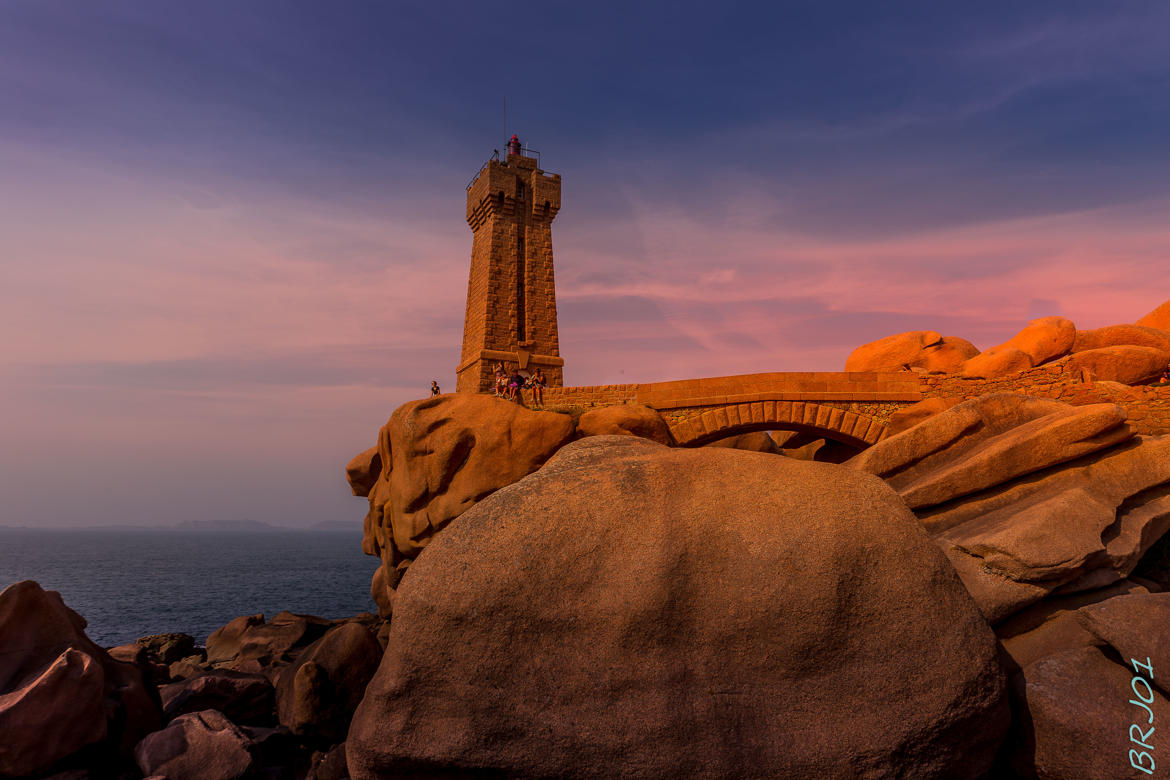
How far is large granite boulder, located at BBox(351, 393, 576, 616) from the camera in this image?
48.5 ft

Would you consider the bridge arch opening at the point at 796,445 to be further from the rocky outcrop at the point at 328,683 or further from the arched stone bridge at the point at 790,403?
the rocky outcrop at the point at 328,683

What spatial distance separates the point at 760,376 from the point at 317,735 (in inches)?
504

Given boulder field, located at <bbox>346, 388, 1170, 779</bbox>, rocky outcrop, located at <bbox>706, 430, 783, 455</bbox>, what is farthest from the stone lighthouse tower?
boulder field, located at <bbox>346, 388, 1170, 779</bbox>

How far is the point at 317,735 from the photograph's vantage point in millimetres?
10008

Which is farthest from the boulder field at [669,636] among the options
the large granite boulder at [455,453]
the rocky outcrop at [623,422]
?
the rocky outcrop at [623,422]

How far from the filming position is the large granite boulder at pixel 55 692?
758 cm

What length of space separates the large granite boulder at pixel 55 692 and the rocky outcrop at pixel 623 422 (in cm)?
1011

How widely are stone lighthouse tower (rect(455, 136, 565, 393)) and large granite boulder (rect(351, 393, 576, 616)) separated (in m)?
12.1

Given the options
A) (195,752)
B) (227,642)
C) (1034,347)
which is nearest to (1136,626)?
(195,752)

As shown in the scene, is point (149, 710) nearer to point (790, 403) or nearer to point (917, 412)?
point (790, 403)

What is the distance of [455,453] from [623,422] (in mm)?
4240

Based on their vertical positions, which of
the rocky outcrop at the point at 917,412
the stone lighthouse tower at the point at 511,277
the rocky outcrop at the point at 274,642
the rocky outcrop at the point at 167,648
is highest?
the stone lighthouse tower at the point at 511,277

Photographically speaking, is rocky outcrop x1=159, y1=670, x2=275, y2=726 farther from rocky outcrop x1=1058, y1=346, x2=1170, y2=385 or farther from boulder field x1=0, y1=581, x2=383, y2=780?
rocky outcrop x1=1058, y1=346, x2=1170, y2=385

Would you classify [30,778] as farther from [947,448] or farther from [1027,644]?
[947,448]
